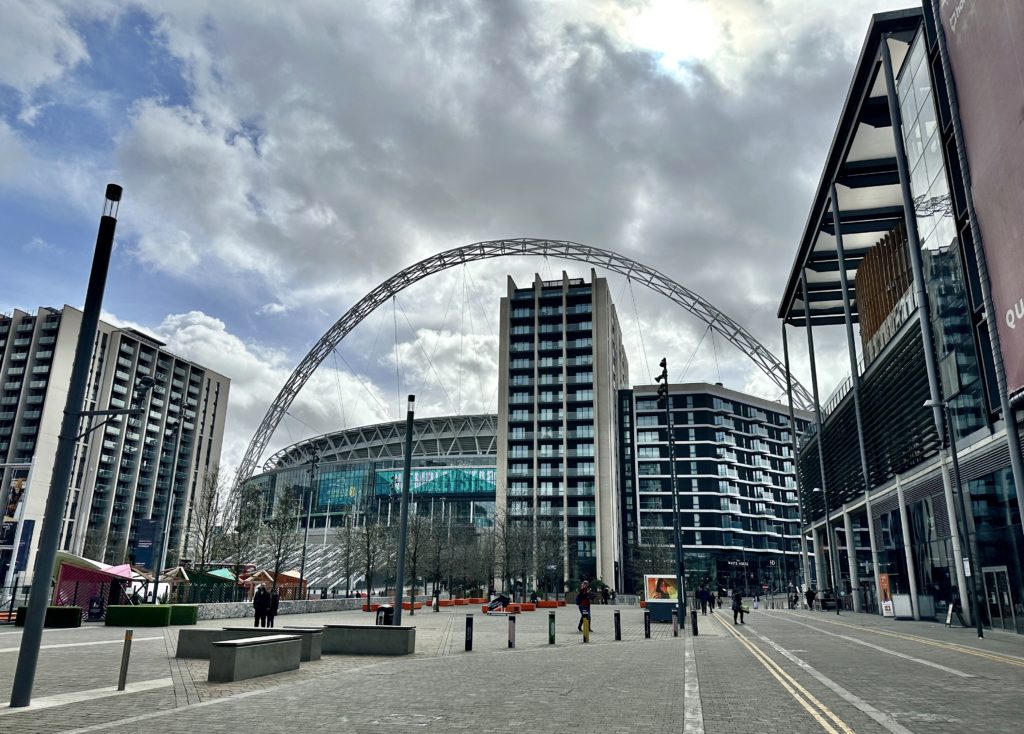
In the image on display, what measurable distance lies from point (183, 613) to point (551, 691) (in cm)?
2211

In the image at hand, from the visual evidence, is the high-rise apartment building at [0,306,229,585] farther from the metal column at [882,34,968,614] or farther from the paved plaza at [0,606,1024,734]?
the paved plaza at [0,606,1024,734]

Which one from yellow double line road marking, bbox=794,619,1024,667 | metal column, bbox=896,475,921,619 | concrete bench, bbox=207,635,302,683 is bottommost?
yellow double line road marking, bbox=794,619,1024,667

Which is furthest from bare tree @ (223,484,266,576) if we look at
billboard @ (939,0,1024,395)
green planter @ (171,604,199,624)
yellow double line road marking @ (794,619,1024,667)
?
billboard @ (939,0,1024,395)

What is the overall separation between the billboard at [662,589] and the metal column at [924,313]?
1229 centimetres

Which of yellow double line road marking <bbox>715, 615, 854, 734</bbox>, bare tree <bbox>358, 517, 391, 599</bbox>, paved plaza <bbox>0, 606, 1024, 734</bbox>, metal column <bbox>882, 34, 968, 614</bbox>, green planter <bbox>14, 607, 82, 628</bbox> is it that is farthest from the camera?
bare tree <bbox>358, 517, 391, 599</bbox>

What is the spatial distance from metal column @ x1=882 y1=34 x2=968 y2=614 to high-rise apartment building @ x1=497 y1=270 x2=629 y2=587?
65.9 metres

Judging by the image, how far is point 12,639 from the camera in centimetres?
2245

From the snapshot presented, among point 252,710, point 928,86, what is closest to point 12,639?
point 252,710

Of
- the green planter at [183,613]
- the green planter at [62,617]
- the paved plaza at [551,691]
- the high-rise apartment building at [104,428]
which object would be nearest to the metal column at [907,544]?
the paved plaza at [551,691]

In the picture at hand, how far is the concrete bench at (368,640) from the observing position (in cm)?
1861

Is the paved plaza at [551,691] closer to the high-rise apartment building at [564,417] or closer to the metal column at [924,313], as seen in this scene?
the metal column at [924,313]

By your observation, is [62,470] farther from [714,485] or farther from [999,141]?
[714,485]

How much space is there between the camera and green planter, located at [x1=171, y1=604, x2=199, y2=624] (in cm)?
2873

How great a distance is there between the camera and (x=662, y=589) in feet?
114
